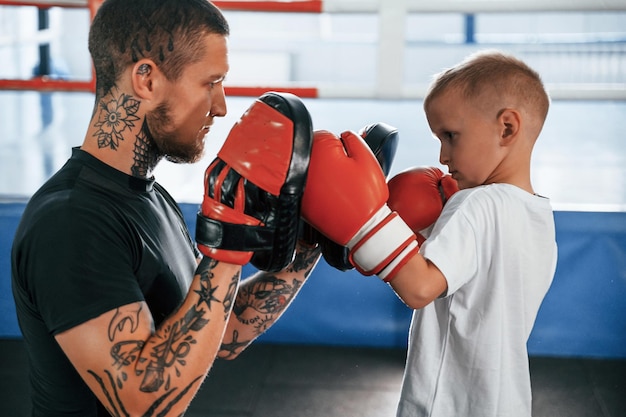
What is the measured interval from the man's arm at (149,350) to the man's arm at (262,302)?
35 cm

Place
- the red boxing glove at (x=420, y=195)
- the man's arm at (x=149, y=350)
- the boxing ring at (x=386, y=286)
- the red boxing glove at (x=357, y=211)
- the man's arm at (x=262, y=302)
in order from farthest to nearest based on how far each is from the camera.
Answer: the boxing ring at (x=386, y=286)
the man's arm at (x=262, y=302)
the red boxing glove at (x=420, y=195)
the red boxing glove at (x=357, y=211)
the man's arm at (x=149, y=350)

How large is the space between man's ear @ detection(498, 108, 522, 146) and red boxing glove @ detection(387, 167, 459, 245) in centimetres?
16

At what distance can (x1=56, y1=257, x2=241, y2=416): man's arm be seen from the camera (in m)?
1.02

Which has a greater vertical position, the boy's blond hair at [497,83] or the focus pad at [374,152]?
the boy's blond hair at [497,83]

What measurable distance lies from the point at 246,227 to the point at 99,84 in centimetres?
36

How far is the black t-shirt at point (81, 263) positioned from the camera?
103 centimetres

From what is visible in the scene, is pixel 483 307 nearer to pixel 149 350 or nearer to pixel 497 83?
pixel 497 83

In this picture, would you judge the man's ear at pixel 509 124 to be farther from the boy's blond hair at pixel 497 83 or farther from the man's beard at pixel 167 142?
the man's beard at pixel 167 142

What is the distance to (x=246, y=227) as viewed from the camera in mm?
1076

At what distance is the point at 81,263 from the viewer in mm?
1036

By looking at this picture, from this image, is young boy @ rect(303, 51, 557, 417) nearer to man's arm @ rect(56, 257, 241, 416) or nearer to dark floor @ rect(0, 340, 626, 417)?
man's arm @ rect(56, 257, 241, 416)

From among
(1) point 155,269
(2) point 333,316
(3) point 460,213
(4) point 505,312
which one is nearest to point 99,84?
(1) point 155,269

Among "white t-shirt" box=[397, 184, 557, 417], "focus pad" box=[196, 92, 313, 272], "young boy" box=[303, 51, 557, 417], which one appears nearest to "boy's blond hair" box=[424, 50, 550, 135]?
"young boy" box=[303, 51, 557, 417]

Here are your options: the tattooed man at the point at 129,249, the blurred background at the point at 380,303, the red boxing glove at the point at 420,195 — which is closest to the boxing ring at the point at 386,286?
the blurred background at the point at 380,303
